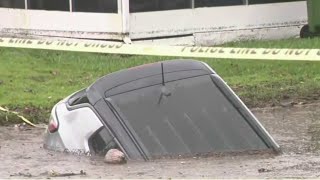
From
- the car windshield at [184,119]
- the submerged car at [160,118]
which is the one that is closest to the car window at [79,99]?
the submerged car at [160,118]

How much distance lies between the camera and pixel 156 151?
16.5 ft

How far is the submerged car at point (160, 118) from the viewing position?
16.7 feet

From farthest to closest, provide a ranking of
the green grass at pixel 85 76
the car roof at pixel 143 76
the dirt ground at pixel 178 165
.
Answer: the green grass at pixel 85 76, the car roof at pixel 143 76, the dirt ground at pixel 178 165

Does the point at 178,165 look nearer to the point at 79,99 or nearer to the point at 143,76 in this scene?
the point at 143,76

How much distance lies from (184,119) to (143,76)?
0.54 meters

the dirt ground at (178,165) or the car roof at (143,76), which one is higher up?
the car roof at (143,76)

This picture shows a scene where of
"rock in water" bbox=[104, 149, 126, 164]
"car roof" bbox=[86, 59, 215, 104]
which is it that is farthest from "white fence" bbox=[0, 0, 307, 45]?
"rock in water" bbox=[104, 149, 126, 164]

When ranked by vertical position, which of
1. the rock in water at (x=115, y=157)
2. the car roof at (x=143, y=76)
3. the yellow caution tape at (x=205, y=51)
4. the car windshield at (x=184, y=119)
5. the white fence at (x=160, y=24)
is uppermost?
the car roof at (x=143, y=76)

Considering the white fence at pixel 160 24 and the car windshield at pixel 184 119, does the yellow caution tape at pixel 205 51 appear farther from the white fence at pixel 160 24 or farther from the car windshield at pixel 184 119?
the white fence at pixel 160 24

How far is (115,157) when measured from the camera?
495cm

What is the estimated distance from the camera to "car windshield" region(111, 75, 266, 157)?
512 cm

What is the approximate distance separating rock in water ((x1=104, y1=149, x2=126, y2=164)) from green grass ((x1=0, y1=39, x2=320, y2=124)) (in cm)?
326

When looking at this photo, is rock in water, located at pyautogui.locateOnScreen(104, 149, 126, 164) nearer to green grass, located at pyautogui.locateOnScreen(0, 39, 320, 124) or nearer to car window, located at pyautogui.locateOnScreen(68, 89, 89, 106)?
car window, located at pyautogui.locateOnScreen(68, 89, 89, 106)

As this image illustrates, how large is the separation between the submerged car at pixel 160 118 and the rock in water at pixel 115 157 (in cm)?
3
